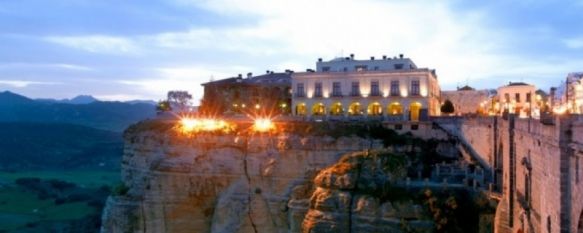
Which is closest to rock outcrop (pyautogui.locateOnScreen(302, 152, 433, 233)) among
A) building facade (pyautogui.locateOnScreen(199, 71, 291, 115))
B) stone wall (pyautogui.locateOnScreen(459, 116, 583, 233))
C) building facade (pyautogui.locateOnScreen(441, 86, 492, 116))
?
stone wall (pyautogui.locateOnScreen(459, 116, 583, 233))

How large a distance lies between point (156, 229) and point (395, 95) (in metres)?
22.0

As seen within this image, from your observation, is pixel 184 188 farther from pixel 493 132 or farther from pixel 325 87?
pixel 493 132

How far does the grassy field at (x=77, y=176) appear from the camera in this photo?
122 meters

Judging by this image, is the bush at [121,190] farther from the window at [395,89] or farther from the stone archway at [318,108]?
the window at [395,89]

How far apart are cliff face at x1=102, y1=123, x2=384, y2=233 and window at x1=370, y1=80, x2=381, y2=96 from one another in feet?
43.0

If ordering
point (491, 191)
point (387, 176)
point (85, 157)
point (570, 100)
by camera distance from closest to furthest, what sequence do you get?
point (491, 191)
point (387, 176)
point (570, 100)
point (85, 157)

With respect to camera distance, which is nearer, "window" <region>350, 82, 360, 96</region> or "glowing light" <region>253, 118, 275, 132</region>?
"glowing light" <region>253, 118, 275, 132</region>

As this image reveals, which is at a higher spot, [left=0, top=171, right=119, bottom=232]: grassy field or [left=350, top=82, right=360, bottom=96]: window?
[left=350, top=82, right=360, bottom=96]: window

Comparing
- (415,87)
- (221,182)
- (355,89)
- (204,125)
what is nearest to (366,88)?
(355,89)

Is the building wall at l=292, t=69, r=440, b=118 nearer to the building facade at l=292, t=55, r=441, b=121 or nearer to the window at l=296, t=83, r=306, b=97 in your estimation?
the building facade at l=292, t=55, r=441, b=121

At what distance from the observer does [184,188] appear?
142ft

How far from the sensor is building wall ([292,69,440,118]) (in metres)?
52.5

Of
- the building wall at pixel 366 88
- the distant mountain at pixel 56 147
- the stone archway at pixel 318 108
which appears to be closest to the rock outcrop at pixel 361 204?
the building wall at pixel 366 88

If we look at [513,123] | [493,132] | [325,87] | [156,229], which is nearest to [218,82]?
[325,87]
